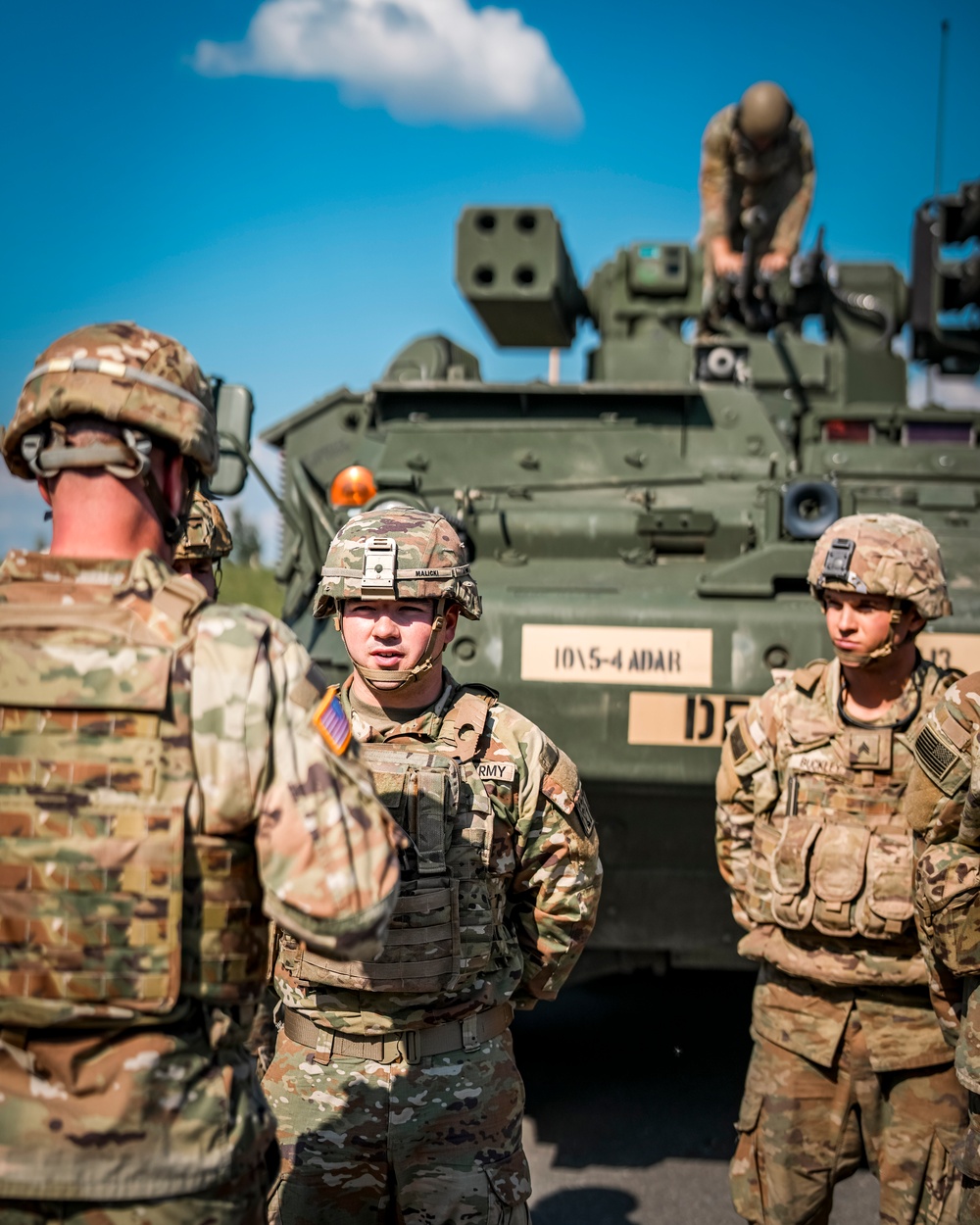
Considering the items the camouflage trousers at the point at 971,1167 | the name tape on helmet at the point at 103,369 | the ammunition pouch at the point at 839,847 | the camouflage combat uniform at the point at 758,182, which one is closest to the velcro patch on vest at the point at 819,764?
the ammunition pouch at the point at 839,847

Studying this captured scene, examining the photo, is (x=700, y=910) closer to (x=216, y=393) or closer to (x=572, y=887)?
(x=572, y=887)

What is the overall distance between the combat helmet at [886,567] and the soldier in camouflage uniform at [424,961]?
107 cm

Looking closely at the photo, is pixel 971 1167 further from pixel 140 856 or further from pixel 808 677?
pixel 140 856

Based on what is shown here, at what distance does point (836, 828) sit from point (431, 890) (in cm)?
133

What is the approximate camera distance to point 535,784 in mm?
2934

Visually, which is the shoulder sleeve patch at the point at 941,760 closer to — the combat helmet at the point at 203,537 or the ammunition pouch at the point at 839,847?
the ammunition pouch at the point at 839,847

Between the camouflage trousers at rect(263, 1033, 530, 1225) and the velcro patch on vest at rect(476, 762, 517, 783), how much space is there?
565 mm

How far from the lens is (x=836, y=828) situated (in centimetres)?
355

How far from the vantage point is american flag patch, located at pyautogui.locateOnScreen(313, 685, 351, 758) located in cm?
201

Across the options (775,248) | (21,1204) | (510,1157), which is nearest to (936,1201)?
(510,1157)

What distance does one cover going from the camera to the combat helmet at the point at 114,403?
2004 mm

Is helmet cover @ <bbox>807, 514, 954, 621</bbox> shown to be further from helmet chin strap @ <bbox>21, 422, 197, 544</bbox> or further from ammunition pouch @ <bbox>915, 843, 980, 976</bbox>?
helmet chin strap @ <bbox>21, 422, 197, 544</bbox>

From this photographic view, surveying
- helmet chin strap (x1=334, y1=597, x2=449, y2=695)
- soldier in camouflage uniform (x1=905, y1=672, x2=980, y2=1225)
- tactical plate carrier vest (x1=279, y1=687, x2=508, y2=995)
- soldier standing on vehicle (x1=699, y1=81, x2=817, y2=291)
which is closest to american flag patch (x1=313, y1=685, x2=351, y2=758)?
tactical plate carrier vest (x1=279, y1=687, x2=508, y2=995)

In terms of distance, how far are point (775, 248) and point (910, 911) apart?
205 inches
